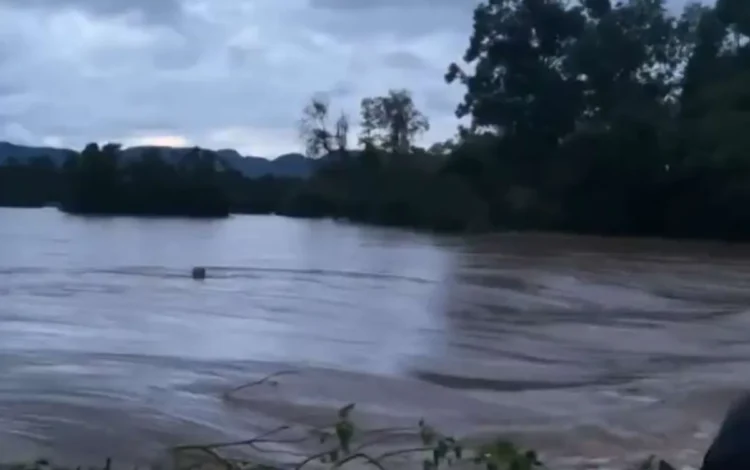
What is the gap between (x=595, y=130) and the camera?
44.9 m

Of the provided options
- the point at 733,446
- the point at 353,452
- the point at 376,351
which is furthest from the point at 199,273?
the point at 733,446

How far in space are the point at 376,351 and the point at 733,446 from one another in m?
12.0

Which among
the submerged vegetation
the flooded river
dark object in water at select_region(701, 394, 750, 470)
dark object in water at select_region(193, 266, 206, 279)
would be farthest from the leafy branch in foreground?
dark object in water at select_region(193, 266, 206, 279)

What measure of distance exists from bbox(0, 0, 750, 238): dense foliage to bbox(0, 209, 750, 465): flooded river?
11152 mm

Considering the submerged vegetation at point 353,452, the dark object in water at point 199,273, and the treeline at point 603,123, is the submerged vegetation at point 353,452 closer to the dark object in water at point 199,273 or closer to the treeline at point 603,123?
the dark object in water at point 199,273

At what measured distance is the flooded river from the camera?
33.9 feet

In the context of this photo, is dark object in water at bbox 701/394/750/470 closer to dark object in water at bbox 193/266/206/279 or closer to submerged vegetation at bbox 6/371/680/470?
submerged vegetation at bbox 6/371/680/470

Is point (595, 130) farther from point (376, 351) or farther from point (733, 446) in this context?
point (733, 446)

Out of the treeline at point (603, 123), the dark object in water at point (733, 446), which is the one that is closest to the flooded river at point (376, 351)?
the dark object in water at point (733, 446)

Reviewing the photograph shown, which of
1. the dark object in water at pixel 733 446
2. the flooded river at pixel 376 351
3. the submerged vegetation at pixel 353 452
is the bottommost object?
the flooded river at pixel 376 351

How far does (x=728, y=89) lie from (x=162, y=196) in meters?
30.4

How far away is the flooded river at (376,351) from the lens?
406 inches

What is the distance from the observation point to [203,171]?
62750 millimetres

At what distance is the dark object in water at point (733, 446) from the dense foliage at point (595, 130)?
3928cm
